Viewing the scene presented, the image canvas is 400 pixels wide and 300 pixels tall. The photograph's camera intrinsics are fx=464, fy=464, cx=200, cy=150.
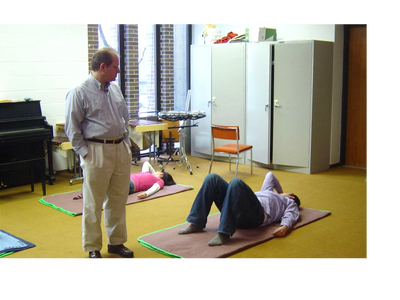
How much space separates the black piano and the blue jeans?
2313 mm

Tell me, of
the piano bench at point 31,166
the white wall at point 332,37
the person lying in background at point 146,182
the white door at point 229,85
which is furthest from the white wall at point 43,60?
the white wall at point 332,37

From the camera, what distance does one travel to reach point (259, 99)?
6.51m

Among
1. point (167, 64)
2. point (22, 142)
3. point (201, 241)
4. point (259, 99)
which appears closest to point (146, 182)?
point (22, 142)

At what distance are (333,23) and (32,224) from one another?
4.57 meters

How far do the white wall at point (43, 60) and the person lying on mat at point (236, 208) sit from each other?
10.2ft

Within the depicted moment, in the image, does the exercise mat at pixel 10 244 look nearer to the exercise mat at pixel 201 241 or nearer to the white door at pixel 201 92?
the exercise mat at pixel 201 241

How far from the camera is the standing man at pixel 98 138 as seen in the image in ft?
10.3

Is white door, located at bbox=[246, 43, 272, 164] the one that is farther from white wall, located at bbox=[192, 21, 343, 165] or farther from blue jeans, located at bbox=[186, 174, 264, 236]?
blue jeans, located at bbox=[186, 174, 264, 236]

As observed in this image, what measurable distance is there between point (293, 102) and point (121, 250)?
3.60 meters

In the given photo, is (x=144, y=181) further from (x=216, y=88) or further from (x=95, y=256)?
(x=216, y=88)

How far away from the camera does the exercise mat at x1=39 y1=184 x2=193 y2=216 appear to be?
457cm
